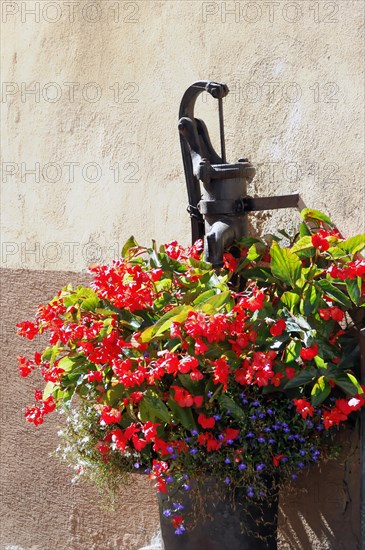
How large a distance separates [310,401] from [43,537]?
206cm

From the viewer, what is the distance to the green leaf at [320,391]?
97.8 inches

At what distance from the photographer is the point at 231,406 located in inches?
99.6

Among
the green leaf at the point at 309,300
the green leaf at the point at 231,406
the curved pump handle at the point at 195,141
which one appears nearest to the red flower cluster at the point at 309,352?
the green leaf at the point at 309,300

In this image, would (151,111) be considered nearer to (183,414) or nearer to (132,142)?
(132,142)

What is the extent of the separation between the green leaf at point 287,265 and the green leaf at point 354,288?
144 mm

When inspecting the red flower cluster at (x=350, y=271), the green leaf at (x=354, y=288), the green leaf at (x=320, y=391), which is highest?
the red flower cluster at (x=350, y=271)

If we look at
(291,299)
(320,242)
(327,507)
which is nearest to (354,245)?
(320,242)

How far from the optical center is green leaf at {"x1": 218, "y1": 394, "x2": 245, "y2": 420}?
2529 millimetres

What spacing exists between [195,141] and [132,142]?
35.6 inches

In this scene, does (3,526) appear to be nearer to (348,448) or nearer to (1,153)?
(1,153)

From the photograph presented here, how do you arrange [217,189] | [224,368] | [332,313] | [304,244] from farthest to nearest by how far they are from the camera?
[217,189] < [304,244] < [332,313] < [224,368]

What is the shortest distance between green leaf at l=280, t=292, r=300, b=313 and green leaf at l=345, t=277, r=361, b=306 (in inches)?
5.5

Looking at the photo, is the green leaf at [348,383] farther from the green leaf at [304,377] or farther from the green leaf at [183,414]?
the green leaf at [183,414]

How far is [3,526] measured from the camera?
451 centimetres
